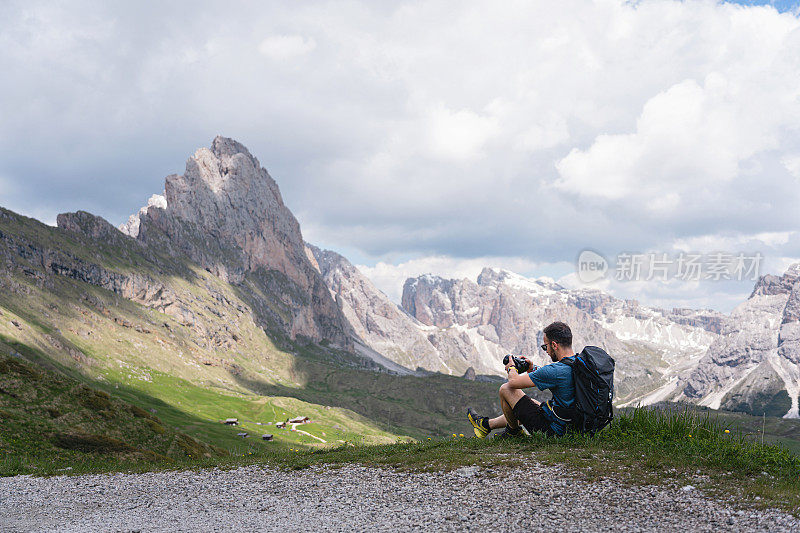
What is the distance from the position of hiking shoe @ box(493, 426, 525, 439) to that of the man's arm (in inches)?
92.5

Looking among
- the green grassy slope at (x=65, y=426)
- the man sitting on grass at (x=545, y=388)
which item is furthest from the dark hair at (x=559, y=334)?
the green grassy slope at (x=65, y=426)

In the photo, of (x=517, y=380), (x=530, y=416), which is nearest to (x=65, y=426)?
(x=530, y=416)

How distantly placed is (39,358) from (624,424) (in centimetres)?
15335

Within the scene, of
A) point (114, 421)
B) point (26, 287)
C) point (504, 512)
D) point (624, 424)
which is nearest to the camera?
point (504, 512)

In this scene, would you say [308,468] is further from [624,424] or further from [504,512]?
[624,424]

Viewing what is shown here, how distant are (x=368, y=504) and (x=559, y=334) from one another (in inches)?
279

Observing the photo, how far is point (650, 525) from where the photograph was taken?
9.10 meters

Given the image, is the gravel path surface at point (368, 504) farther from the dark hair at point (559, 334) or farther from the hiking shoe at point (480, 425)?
the dark hair at point (559, 334)

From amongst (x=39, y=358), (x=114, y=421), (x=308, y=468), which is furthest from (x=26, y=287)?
(x=308, y=468)

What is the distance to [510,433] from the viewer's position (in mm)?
15453

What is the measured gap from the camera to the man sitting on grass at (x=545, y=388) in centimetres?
1306

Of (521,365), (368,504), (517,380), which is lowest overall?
(368,504)

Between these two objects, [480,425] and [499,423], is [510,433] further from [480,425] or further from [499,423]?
[480,425]

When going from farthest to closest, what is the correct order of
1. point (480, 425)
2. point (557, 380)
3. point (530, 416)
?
point (480, 425) → point (530, 416) → point (557, 380)
